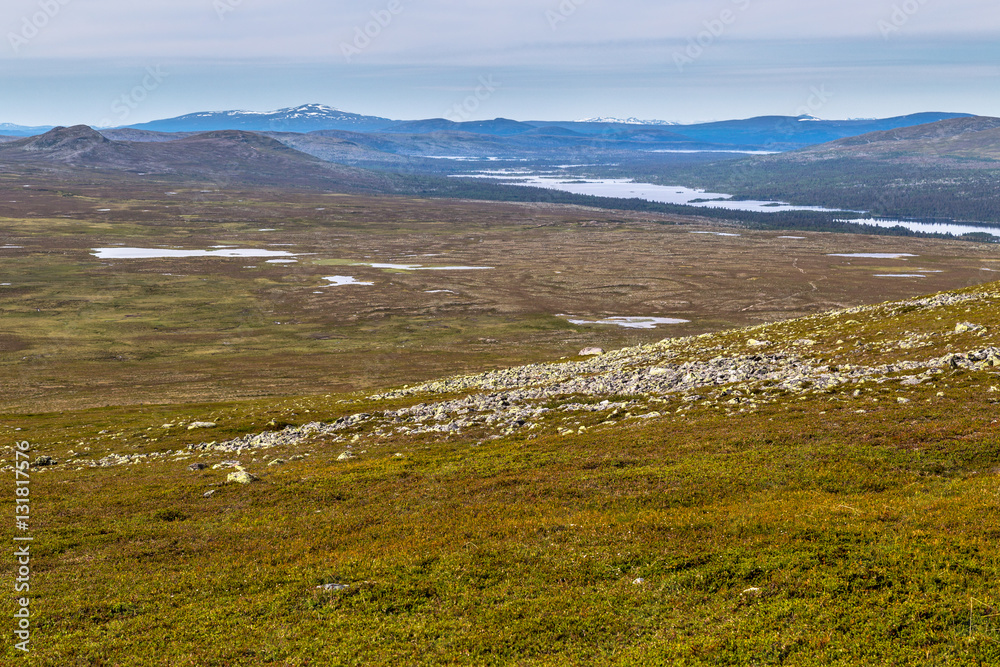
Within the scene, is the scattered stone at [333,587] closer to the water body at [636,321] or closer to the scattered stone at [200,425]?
the scattered stone at [200,425]

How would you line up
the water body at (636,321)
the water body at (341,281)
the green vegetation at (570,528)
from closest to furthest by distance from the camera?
the green vegetation at (570,528) → the water body at (636,321) → the water body at (341,281)

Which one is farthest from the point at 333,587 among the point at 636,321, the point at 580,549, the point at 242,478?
the point at 636,321

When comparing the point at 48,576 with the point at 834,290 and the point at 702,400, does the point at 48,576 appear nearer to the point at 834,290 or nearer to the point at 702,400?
the point at 702,400

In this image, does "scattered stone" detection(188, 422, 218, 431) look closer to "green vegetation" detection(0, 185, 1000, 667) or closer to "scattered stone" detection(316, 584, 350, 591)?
"green vegetation" detection(0, 185, 1000, 667)

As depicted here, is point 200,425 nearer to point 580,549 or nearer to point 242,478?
point 242,478

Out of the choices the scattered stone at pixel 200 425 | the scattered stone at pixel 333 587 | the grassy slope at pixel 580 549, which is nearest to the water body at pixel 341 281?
the scattered stone at pixel 200 425

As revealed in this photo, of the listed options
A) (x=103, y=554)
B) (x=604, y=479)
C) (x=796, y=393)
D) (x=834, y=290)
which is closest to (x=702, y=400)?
(x=796, y=393)
